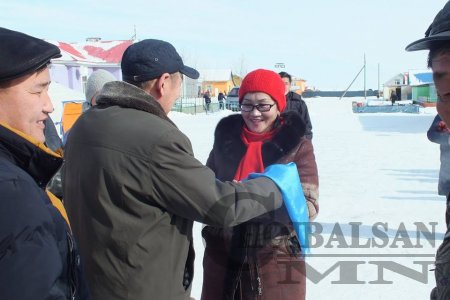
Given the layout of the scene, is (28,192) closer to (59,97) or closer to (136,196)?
(136,196)

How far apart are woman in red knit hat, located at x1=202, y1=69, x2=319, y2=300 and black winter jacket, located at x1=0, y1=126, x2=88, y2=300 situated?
3.67 ft

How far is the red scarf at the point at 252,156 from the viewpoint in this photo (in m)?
2.47

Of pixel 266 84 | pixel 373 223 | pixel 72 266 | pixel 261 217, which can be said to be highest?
pixel 266 84

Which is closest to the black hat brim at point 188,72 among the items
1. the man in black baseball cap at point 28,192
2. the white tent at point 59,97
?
the man in black baseball cap at point 28,192

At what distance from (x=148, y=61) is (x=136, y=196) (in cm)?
58

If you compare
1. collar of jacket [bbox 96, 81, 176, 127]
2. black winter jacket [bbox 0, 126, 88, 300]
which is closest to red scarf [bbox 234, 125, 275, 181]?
collar of jacket [bbox 96, 81, 176, 127]

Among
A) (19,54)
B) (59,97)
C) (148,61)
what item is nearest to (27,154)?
(19,54)

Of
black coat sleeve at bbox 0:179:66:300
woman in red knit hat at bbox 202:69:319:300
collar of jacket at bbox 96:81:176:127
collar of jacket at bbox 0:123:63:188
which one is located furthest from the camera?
woman in red knit hat at bbox 202:69:319:300

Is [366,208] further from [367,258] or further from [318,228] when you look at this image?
[367,258]

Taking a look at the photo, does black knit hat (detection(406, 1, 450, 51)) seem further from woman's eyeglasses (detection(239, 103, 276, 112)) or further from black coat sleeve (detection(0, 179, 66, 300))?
woman's eyeglasses (detection(239, 103, 276, 112))

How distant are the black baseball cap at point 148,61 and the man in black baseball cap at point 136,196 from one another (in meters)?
0.11

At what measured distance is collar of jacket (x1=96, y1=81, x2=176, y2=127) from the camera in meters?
1.77

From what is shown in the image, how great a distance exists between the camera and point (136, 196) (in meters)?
1.68

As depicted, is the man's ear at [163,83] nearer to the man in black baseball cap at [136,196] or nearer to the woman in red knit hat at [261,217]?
the man in black baseball cap at [136,196]
